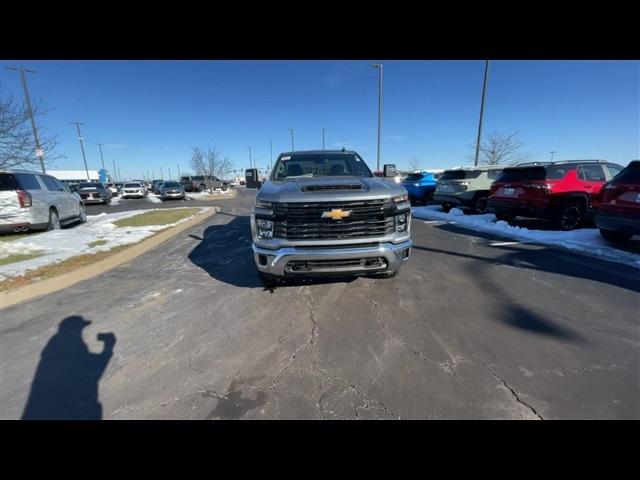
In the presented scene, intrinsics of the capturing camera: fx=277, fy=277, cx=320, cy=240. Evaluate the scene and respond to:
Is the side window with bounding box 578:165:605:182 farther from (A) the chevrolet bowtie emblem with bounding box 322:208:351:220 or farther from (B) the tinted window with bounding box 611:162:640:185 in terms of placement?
(A) the chevrolet bowtie emblem with bounding box 322:208:351:220

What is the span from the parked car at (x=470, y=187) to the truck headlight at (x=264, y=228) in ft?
31.8

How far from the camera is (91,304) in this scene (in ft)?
12.1

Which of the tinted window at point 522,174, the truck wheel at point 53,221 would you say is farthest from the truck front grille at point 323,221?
the truck wheel at point 53,221

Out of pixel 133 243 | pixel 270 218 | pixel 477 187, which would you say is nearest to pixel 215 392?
pixel 270 218

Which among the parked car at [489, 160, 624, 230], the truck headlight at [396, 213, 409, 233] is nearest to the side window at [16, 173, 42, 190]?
the truck headlight at [396, 213, 409, 233]

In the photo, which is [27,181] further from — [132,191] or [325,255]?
[132,191]

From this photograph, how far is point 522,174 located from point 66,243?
1169cm

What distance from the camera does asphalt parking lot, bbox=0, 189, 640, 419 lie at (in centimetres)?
Result: 196

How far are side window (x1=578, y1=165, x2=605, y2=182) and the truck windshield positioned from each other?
6482 millimetres

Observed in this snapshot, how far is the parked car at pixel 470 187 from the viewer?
10.5 meters

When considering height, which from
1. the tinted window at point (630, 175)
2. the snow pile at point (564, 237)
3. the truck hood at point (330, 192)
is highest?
the tinted window at point (630, 175)

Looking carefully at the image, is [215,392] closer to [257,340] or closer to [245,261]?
[257,340]

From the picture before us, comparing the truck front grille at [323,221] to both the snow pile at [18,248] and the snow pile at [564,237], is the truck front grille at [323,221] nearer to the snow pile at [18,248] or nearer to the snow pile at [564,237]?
the snow pile at [564,237]
